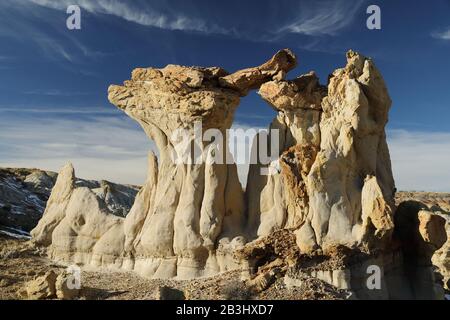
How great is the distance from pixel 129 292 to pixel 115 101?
10.4 meters

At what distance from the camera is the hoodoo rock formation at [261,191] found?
17578mm

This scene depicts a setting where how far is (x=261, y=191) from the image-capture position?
20578mm

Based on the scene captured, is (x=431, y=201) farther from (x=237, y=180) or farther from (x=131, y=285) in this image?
(x=131, y=285)

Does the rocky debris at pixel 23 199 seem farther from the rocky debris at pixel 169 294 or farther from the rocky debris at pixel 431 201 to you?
the rocky debris at pixel 431 201

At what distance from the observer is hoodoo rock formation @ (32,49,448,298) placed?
17.6 m

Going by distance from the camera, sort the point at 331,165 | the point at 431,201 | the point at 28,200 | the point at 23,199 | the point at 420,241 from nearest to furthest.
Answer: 1. the point at 331,165
2. the point at 420,241
3. the point at 431,201
4. the point at 23,199
5. the point at 28,200

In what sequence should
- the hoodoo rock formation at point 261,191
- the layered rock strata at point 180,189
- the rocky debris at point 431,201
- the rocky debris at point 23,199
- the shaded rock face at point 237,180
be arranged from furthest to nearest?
the rocky debris at point 431,201, the rocky debris at point 23,199, the layered rock strata at point 180,189, the shaded rock face at point 237,180, the hoodoo rock formation at point 261,191

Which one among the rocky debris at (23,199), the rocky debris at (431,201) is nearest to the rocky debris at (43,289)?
the rocky debris at (23,199)

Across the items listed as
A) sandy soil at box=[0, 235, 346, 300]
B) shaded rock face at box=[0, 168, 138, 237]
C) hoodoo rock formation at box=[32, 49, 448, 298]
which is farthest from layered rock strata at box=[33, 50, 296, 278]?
shaded rock face at box=[0, 168, 138, 237]

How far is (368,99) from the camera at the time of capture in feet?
62.5

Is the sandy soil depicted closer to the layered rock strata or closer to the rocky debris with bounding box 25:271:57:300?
the rocky debris with bounding box 25:271:57:300

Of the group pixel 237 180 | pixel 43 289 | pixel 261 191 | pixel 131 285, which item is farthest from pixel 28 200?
pixel 261 191

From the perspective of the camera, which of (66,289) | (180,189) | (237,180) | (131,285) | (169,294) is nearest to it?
(169,294)
